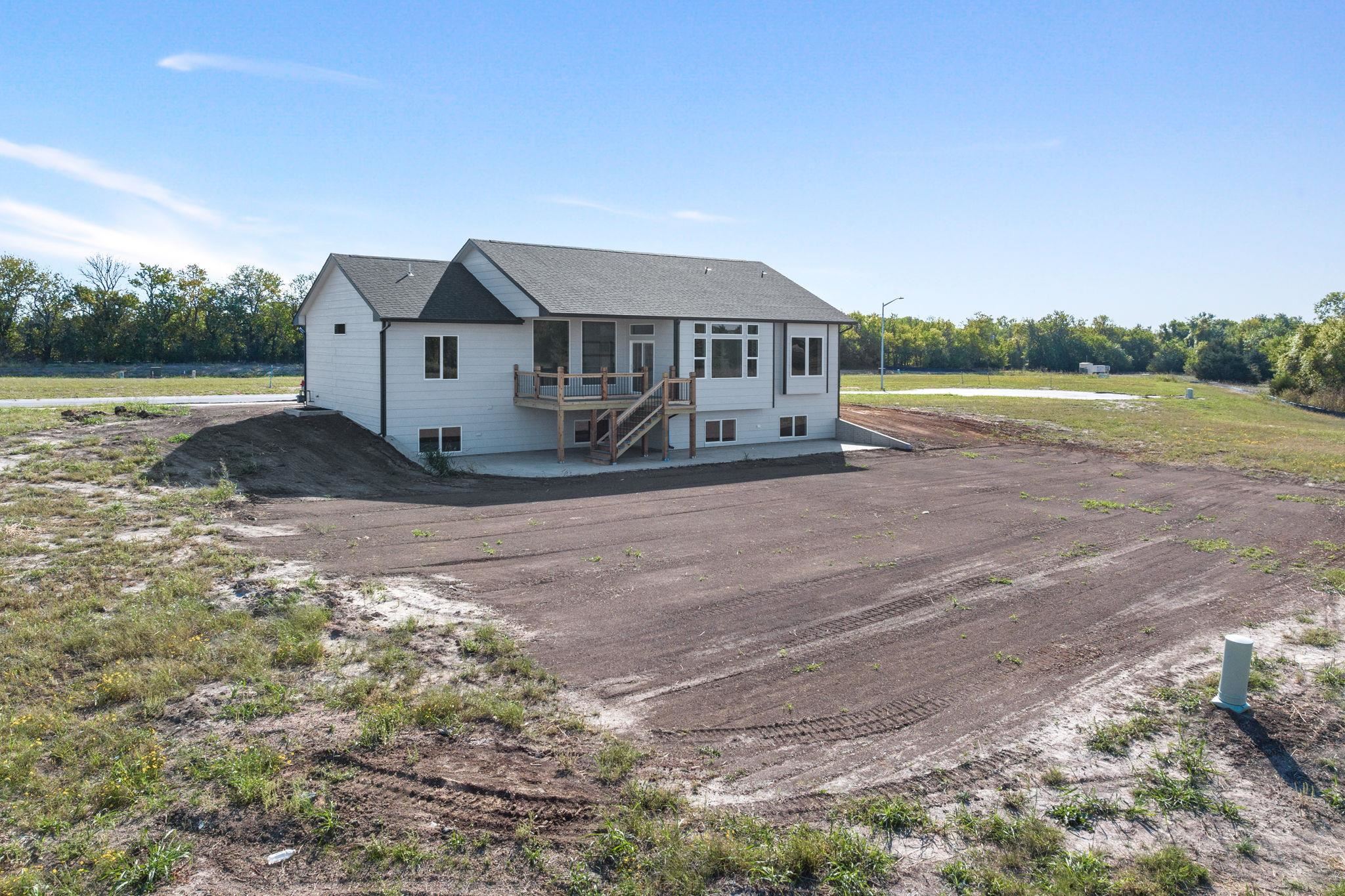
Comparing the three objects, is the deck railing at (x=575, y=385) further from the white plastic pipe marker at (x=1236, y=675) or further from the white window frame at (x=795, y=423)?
the white plastic pipe marker at (x=1236, y=675)

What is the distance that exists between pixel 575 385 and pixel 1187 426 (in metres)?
23.2

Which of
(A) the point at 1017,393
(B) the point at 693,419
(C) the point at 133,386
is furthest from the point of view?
(A) the point at 1017,393

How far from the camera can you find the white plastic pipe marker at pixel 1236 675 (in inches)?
308

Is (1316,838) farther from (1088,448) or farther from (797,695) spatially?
(1088,448)

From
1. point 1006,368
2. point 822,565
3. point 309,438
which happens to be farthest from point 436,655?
point 1006,368

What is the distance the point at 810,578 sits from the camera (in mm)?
11898

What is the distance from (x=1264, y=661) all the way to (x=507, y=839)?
793 centimetres

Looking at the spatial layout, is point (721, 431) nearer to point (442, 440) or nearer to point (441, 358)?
point (442, 440)

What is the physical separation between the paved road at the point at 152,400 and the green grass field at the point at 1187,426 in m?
23.7

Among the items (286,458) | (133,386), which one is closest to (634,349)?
(286,458)

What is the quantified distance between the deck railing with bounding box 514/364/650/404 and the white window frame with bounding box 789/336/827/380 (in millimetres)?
5191

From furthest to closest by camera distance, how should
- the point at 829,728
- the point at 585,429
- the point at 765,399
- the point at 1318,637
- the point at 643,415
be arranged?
the point at 765,399
the point at 585,429
the point at 643,415
the point at 1318,637
the point at 829,728

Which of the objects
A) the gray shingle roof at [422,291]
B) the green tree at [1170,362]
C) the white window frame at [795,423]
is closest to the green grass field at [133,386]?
the gray shingle roof at [422,291]

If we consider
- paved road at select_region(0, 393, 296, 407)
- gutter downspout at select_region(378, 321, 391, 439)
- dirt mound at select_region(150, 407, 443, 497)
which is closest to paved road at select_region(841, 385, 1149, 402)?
paved road at select_region(0, 393, 296, 407)
